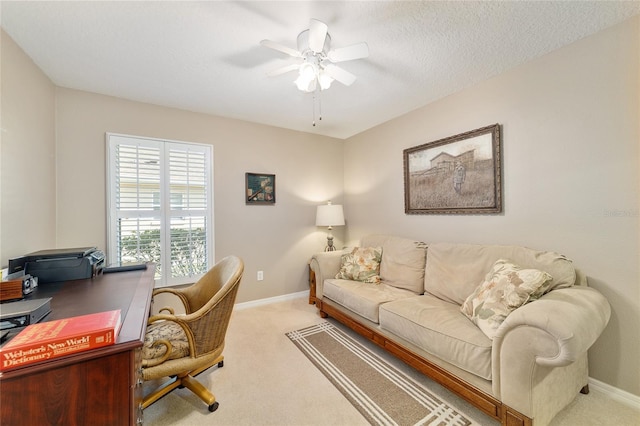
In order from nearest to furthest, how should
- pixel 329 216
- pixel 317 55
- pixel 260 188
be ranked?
pixel 317 55, pixel 260 188, pixel 329 216

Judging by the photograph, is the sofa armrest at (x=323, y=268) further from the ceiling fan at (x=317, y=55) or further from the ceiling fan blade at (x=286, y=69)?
the ceiling fan blade at (x=286, y=69)

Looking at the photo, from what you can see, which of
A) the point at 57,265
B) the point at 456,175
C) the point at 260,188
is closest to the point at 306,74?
the point at 456,175

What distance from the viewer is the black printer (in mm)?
1620

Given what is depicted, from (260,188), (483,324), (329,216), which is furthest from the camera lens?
(329,216)

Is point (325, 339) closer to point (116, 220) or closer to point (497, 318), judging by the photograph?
point (497, 318)

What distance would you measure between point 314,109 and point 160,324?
255cm

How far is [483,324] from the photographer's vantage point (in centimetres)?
162

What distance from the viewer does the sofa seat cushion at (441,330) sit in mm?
1505

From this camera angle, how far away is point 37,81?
2062 mm

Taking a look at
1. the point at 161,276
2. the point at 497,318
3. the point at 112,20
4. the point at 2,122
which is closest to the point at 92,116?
the point at 2,122

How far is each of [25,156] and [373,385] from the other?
3018mm

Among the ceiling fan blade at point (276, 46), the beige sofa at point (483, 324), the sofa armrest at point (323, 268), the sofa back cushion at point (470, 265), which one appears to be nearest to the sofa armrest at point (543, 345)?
the beige sofa at point (483, 324)

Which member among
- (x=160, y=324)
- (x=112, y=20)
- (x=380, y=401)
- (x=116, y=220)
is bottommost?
(x=380, y=401)

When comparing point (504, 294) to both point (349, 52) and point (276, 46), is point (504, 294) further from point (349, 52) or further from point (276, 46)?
point (276, 46)
